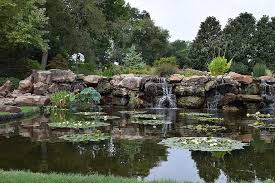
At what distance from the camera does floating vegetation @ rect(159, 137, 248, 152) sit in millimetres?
10062

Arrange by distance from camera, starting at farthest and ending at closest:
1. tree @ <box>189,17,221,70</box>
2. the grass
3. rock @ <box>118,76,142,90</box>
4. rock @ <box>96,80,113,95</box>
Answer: tree @ <box>189,17,221,70</box> < rock @ <box>96,80,113,95</box> < rock @ <box>118,76,142,90</box> < the grass

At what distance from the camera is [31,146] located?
34.3 ft

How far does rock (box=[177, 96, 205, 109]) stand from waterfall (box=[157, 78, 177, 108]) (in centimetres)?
43

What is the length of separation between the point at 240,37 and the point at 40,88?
1794 centimetres

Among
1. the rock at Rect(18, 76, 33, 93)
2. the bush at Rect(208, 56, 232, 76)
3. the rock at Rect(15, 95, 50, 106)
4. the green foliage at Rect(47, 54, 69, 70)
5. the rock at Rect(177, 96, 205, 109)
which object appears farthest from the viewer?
the green foliage at Rect(47, 54, 69, 70)

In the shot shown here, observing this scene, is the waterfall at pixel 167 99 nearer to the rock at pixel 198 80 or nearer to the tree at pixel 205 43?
the rock at pixel 198 80

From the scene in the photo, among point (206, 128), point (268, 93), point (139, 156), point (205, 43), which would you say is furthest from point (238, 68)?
point (139, 156)

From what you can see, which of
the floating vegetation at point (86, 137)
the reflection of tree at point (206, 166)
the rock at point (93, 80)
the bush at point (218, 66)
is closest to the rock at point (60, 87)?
the rock at point (93, 80)

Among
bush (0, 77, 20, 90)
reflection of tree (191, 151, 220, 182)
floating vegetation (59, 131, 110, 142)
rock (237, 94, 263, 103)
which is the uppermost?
bush (0, 77, 20, 90)

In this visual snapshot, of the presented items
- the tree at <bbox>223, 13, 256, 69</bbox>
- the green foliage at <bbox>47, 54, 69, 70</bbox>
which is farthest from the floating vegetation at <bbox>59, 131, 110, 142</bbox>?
the tree at <bbox>223, 13, 256, 69</bbox>

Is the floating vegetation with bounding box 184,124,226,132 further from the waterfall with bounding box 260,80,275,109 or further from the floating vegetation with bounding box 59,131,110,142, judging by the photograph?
the waterfall with bounding box 260,80,275,109

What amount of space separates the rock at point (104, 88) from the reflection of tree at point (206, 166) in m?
15.0

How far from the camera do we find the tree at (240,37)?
3512 centimetres

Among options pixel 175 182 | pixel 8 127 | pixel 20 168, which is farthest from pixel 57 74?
pixel 175 182
